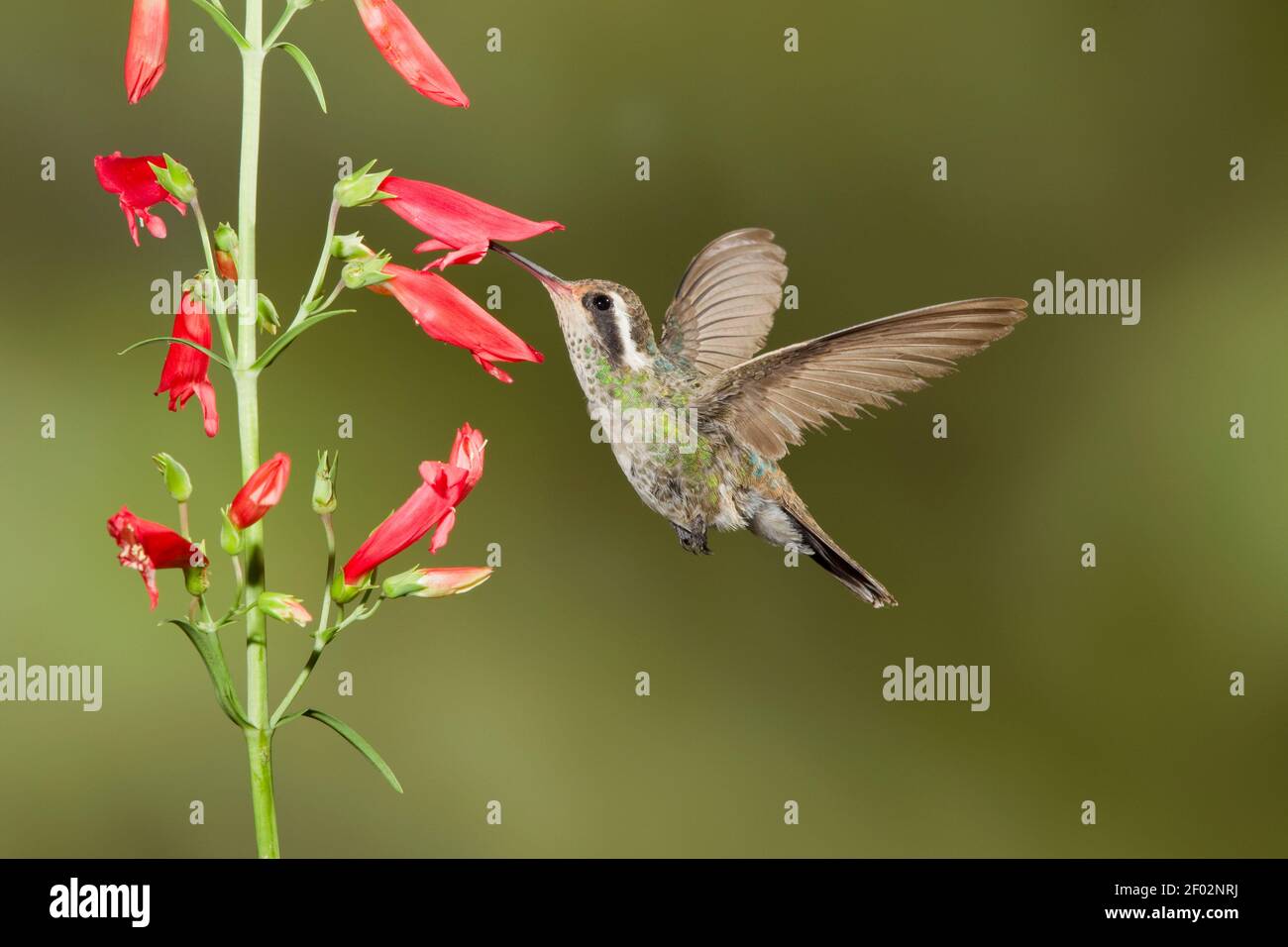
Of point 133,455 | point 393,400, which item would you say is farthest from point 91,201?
point 393,400

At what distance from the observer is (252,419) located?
91 cm

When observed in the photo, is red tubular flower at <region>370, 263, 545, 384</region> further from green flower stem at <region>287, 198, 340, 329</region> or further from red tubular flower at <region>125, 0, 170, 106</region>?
red tubular flower at <region>125, 0, 170, 106</region>

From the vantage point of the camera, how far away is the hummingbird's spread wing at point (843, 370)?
109 cm

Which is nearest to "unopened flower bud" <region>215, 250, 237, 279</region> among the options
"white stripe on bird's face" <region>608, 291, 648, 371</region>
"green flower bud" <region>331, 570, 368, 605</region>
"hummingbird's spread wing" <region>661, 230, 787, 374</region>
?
"green flower bud" <region>331, 570, 368, 605</region>

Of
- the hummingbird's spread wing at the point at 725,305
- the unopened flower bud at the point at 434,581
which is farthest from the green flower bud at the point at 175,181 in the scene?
the hummingbird's spread wing at the point at 725,305

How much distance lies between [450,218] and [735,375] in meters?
0.40

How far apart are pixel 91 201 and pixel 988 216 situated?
2075 millimetres

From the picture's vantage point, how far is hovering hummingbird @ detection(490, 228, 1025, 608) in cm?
116

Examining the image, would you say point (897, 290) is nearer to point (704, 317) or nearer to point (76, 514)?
point (704, 317)

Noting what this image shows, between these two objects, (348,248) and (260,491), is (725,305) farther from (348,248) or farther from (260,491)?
(260,491)

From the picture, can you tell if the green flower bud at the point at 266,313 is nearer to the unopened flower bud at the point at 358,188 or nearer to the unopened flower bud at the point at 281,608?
the unopened flower bud at the point at 358,188

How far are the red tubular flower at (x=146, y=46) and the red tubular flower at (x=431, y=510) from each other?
35 cm

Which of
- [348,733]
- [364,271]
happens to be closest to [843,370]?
[364,271]

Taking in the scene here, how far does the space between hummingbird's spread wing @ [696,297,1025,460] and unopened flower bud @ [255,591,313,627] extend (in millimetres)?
527
